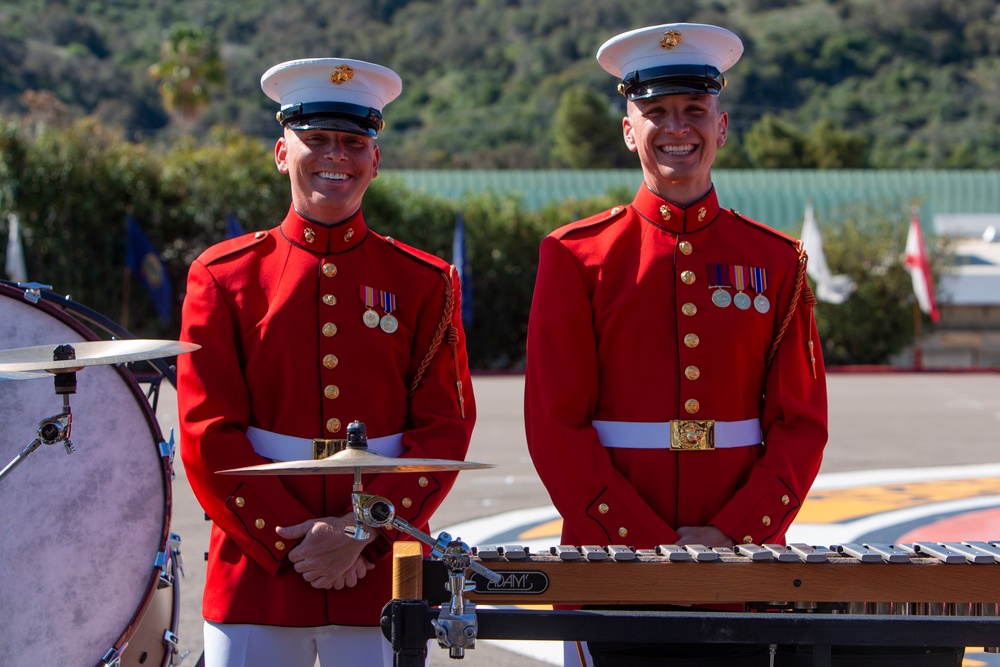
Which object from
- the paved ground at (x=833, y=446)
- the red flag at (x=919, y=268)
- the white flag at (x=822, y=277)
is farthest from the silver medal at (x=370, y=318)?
the red flag at (x=919, y=268)

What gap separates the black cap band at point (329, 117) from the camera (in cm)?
340

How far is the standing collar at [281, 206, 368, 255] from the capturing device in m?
3.52

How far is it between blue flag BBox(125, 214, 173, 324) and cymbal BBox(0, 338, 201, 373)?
21547 millimetres

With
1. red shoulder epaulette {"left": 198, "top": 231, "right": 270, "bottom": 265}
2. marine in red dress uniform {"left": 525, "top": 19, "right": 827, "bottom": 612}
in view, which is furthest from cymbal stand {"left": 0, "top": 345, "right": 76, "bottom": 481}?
marine in red dress uniform {"left": 525, "top": 19, "right": 827, "bottom": 612}

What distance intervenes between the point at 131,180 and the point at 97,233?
130cm

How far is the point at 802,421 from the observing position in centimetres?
344

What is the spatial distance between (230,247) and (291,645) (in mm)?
1123

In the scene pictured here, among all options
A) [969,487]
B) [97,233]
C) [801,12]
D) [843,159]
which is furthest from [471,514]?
[801,12]

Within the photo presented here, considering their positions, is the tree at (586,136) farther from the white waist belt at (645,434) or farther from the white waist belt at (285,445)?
the white waist belt at (285,445)

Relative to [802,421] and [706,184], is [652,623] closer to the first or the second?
[802,421]

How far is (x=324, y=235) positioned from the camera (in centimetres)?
352

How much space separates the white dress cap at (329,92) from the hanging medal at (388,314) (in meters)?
0.46

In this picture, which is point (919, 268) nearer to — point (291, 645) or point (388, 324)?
point (388, 324)

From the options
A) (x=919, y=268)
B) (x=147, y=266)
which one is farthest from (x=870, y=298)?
(x=147, y=266)
